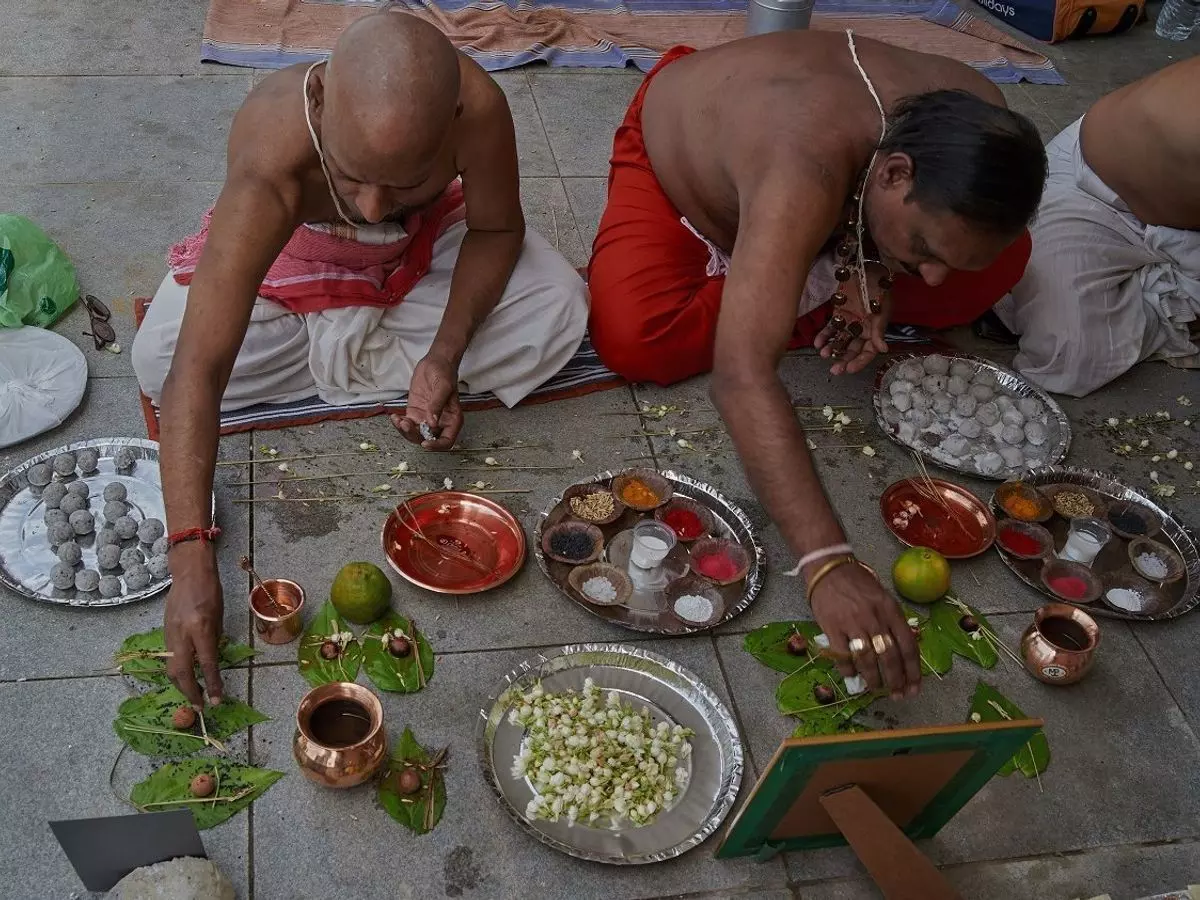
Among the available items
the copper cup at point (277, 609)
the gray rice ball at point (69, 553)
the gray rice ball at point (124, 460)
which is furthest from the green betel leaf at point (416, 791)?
the gray rice ball at point (124, 460)

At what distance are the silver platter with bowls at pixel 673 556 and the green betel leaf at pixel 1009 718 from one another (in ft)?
2.27

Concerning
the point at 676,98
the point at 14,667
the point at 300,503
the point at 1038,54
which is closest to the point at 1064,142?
the point at 676,98

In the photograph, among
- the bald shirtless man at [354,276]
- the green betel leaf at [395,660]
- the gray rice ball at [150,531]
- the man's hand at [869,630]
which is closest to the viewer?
the man's hand at [869,630]

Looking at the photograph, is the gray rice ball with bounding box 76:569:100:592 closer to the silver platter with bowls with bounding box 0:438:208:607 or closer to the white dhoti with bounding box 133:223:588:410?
the silver platter with bowls with bounding box 0:438:208:607

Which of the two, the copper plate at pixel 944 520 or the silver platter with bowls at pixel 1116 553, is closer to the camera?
the silver platter with bowls at pixel 1116 553

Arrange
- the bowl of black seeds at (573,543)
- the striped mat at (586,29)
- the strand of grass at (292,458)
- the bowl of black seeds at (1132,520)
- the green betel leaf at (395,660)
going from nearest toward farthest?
1. the green betel leaf at (395,660)
2. the bowl of black seeds at (573,543)
3. the strand of grass at (292,458)
4. the bowl of black seeds at (1132,520)
5. the striped mat at (586,29)

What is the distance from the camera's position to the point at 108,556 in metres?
2.89

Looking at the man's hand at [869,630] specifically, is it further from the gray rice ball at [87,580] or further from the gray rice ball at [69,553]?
the gray rice ball at [69,553]

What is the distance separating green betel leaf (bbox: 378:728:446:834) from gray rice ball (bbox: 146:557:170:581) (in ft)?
2.83

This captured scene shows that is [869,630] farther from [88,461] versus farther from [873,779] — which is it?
[88,461]

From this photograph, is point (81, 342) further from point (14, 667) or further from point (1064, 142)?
point (1064, 142)

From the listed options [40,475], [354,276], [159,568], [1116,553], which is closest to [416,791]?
[159,568]

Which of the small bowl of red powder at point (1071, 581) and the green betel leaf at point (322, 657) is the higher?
the small bowl of red powder at point (1071, 581)

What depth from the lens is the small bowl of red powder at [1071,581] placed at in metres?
3.22
